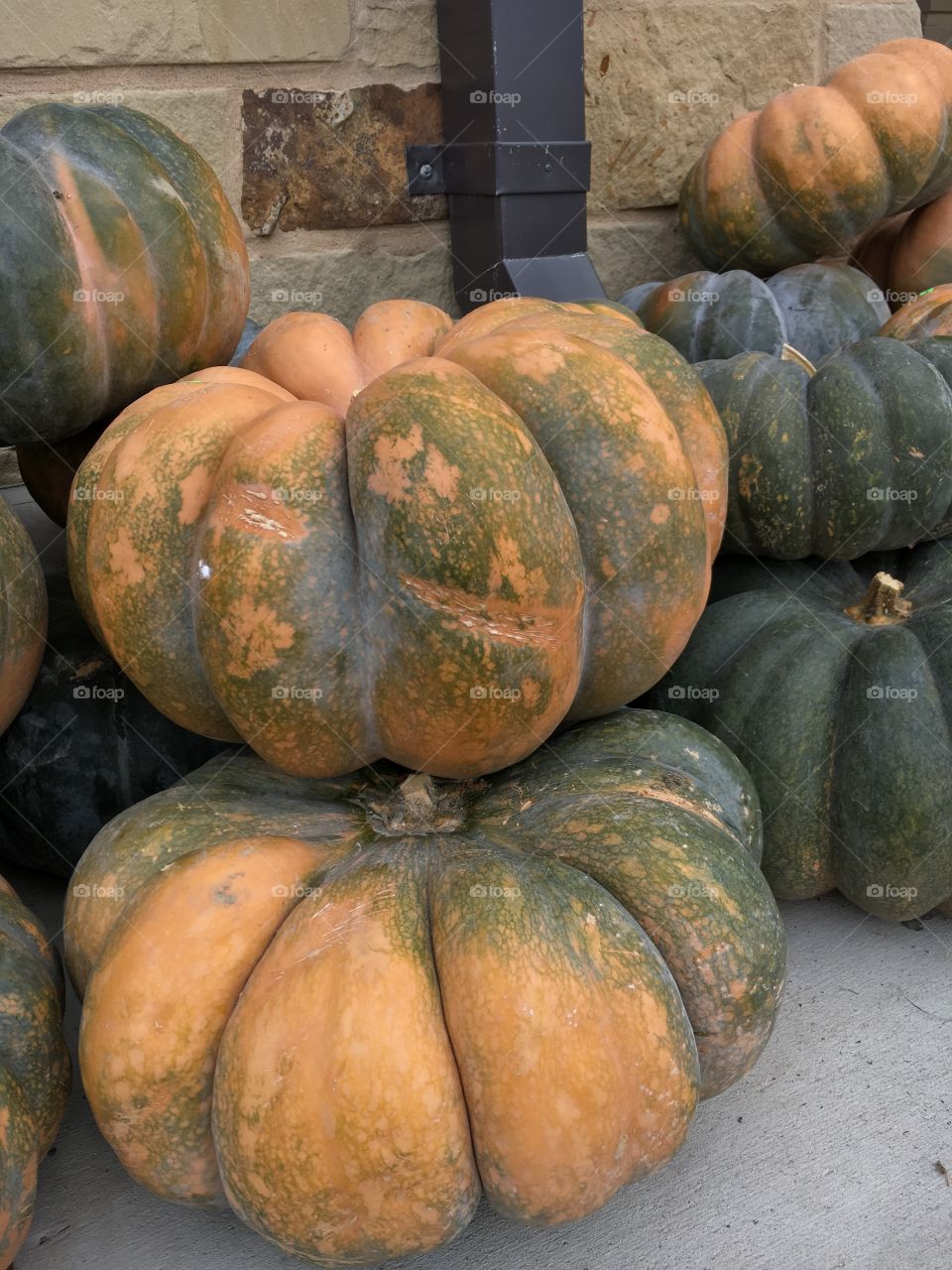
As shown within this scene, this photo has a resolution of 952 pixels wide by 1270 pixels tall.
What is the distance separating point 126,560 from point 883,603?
1214 millimetres

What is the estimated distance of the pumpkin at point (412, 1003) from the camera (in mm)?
1192

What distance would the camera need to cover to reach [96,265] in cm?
175

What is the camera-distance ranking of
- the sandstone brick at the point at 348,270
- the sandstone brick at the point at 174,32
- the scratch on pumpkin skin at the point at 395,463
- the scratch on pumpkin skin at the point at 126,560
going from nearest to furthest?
the scratch on pumpkin skin at the point at 395,463
the scratch on pumpkin skin at the point at 126,560
the sandstone brick at the point at 174,32
the sandstone brick at the point at 348,270

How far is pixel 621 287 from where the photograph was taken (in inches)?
145

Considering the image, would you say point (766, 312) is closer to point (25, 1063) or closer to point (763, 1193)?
point (763, 1193)

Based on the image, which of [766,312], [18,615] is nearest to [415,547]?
[18,615]

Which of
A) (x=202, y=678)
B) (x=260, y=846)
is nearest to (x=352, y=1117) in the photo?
(x=260, y=846)

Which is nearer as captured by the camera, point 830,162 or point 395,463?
point 395,463

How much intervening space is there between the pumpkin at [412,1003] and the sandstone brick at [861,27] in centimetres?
340

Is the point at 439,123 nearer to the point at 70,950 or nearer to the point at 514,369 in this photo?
the point at 514,369

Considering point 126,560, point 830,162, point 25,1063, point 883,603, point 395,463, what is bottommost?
point 25,1063

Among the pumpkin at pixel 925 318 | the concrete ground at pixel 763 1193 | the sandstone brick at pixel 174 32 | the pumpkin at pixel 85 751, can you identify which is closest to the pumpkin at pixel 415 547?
the pumpkin at pixel 85 751

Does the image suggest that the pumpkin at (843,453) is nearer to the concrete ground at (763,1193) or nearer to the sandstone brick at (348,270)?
the concrete ground at (763,1193)

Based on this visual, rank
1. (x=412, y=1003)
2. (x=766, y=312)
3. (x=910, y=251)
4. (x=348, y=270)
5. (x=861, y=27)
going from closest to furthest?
(x=412, y=1003) → (x=766, y=312) → (x=348, y=270) → (x=910, y=251) → (x=861, y=27)
